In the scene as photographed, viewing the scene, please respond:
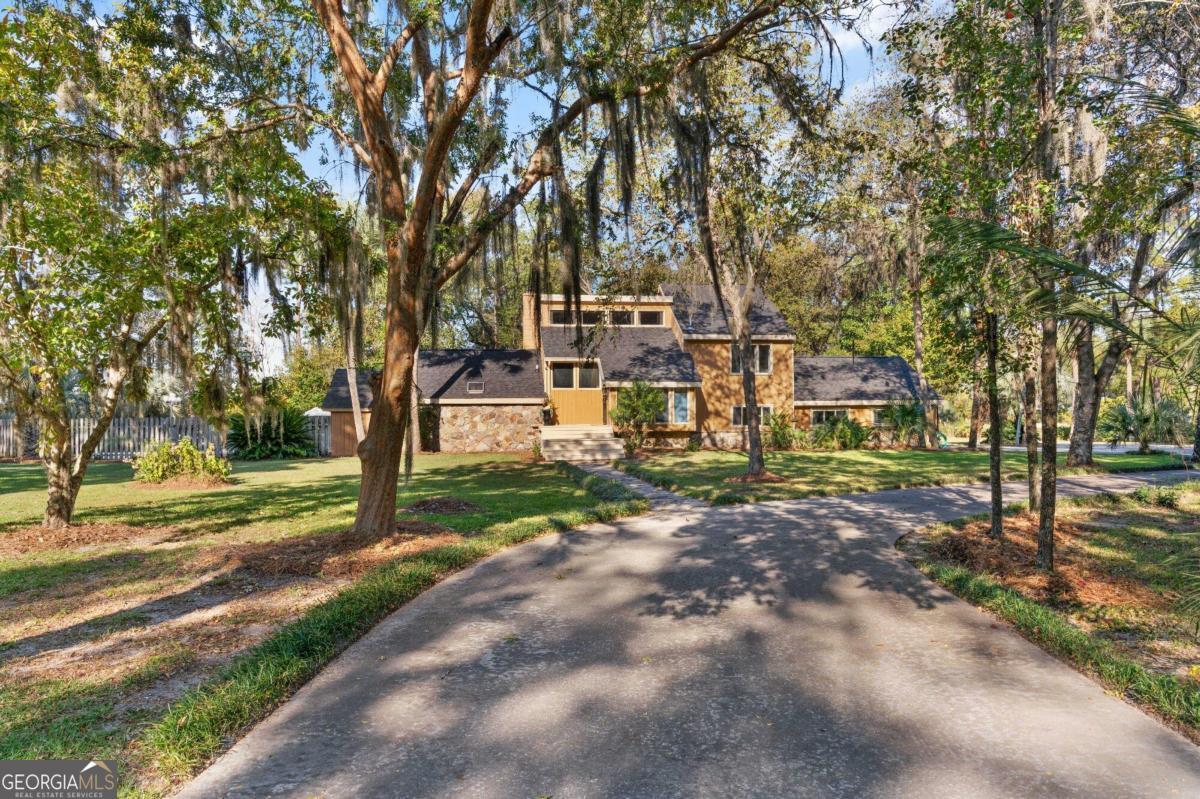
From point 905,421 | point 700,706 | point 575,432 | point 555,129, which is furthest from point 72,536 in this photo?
point 905,421

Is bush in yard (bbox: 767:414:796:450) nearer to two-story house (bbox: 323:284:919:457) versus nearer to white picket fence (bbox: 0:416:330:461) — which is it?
two-story house (bbox: 323:284:919:457)

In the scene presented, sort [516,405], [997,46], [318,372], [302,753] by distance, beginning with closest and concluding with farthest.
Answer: [302,753] → [997,46] → [516,405] → [318,372]

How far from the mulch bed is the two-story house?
10.9m

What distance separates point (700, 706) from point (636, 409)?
65.2 feet

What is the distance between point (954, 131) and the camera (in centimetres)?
849

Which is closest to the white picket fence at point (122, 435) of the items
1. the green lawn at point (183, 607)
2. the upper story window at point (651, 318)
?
the green lawn at point (183, 607)

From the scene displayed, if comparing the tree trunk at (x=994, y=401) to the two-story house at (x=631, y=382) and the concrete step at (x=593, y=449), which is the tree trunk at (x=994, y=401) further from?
the two-story house at (x=631, y=382)

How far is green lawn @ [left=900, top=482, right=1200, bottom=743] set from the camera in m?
4.11

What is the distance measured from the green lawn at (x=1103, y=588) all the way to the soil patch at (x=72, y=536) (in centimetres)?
1021

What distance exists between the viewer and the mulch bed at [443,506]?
426 inches

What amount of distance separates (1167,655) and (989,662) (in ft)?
4.25

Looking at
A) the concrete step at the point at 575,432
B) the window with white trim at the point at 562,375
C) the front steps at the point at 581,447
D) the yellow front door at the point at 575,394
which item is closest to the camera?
the front steps at the point at 581,447

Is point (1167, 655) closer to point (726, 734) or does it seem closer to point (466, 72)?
point (726, 734)

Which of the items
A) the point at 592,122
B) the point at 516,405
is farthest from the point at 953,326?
the point at 516,405
